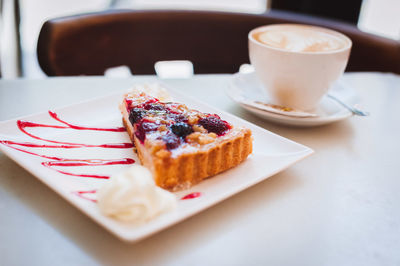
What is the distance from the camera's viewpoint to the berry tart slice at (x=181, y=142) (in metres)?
0.98

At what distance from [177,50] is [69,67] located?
1.99 ft

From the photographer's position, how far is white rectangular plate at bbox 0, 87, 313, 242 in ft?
2.75

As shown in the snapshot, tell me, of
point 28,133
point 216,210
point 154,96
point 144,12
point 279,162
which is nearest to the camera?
point 216,210

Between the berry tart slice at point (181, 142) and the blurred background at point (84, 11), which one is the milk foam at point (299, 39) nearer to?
the berry tart slice at point (181, 142)

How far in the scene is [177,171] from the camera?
977mm

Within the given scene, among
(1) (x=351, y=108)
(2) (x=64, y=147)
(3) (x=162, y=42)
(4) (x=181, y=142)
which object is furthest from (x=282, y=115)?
(3) (x=162, y=42)

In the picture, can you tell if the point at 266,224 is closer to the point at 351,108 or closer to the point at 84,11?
the point at 351,108

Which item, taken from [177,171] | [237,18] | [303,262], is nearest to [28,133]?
[177,171]

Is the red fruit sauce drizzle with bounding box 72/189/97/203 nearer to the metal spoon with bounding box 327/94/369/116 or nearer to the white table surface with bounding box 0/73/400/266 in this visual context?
the white table surface with bounding box 0/73/400/266

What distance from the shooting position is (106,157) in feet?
3.69

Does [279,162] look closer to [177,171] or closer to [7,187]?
[177,171]

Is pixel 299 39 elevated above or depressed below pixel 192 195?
above

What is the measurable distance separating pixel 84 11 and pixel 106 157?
2013 mm

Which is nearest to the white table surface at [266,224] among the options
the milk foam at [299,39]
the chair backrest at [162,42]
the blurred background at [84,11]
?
the milk foam at [299,39]
